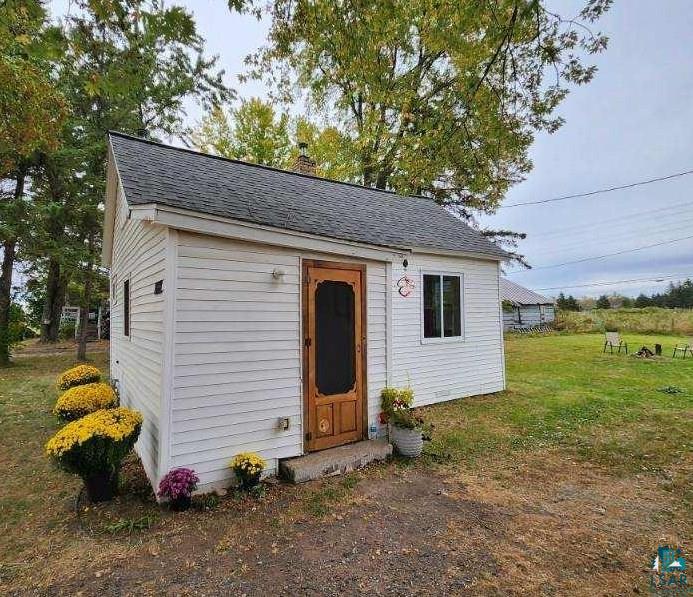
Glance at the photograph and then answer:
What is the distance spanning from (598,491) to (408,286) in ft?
14.4

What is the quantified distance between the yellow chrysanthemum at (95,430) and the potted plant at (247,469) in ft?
3.66

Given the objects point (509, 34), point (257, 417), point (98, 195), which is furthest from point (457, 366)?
point (98, 195)

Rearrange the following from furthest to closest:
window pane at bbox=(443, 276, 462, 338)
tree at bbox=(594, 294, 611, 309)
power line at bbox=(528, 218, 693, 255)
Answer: power line at bbox=(528, 218, 693, 255)
tree at bbox=(594, 294, 611, 309)
window pane at bbox=(443, 276, 462, 338)

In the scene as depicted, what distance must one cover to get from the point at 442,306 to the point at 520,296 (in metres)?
23.3

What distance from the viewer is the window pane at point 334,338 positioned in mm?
4824

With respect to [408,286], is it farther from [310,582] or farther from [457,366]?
[310,582]

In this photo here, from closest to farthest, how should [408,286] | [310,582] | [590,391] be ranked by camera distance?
[310,582], [408,286], [590,391]

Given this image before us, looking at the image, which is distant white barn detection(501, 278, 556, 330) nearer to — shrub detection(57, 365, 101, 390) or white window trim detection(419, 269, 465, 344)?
white window trim detection(419, 269, 465, 344)

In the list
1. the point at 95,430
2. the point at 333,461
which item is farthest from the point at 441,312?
the point at 95,430

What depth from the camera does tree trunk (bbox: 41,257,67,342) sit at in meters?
17.2

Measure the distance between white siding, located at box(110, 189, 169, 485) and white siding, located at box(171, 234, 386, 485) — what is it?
27cm

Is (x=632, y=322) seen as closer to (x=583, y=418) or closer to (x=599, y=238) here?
(x=583, y=418)

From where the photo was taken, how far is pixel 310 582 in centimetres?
264

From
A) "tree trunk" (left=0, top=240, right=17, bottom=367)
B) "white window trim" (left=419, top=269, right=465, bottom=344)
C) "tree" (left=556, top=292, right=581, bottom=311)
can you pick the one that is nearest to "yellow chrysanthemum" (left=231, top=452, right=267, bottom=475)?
"white window trim" (left=419, top=269, right=465, bottom=344)
